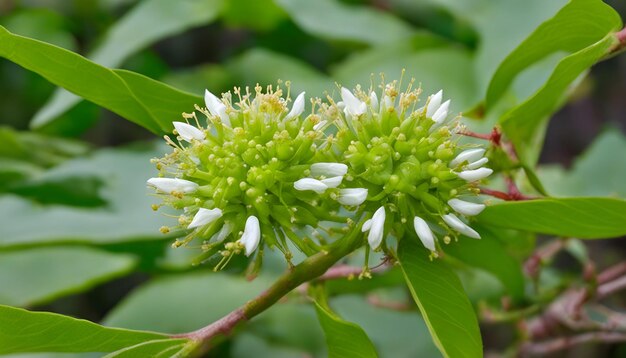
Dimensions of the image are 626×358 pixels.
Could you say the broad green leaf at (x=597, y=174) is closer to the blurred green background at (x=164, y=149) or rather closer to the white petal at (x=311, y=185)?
the blurred green background at (x=164, y=149)

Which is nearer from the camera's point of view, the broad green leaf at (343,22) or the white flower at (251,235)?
the white flower at (251,235)

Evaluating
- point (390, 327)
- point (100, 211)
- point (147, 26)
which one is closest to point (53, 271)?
point (100, 211)

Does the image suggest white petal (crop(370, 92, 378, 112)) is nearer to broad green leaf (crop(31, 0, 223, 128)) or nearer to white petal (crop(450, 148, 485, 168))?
white petal (crop(450, 148, 485, 168))

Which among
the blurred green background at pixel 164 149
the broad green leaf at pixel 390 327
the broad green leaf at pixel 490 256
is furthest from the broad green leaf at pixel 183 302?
the broad green leaf at pixel 490 256

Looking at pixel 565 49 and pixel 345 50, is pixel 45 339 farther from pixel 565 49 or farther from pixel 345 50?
pixel 345 50

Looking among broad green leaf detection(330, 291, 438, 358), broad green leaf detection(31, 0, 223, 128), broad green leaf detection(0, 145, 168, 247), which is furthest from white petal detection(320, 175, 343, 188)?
broad green leaf detection(31, 0, 223, 128)

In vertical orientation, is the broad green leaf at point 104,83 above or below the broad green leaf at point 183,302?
above

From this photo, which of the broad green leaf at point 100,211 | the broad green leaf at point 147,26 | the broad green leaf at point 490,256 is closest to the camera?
the broad green leaf at point 490,256
